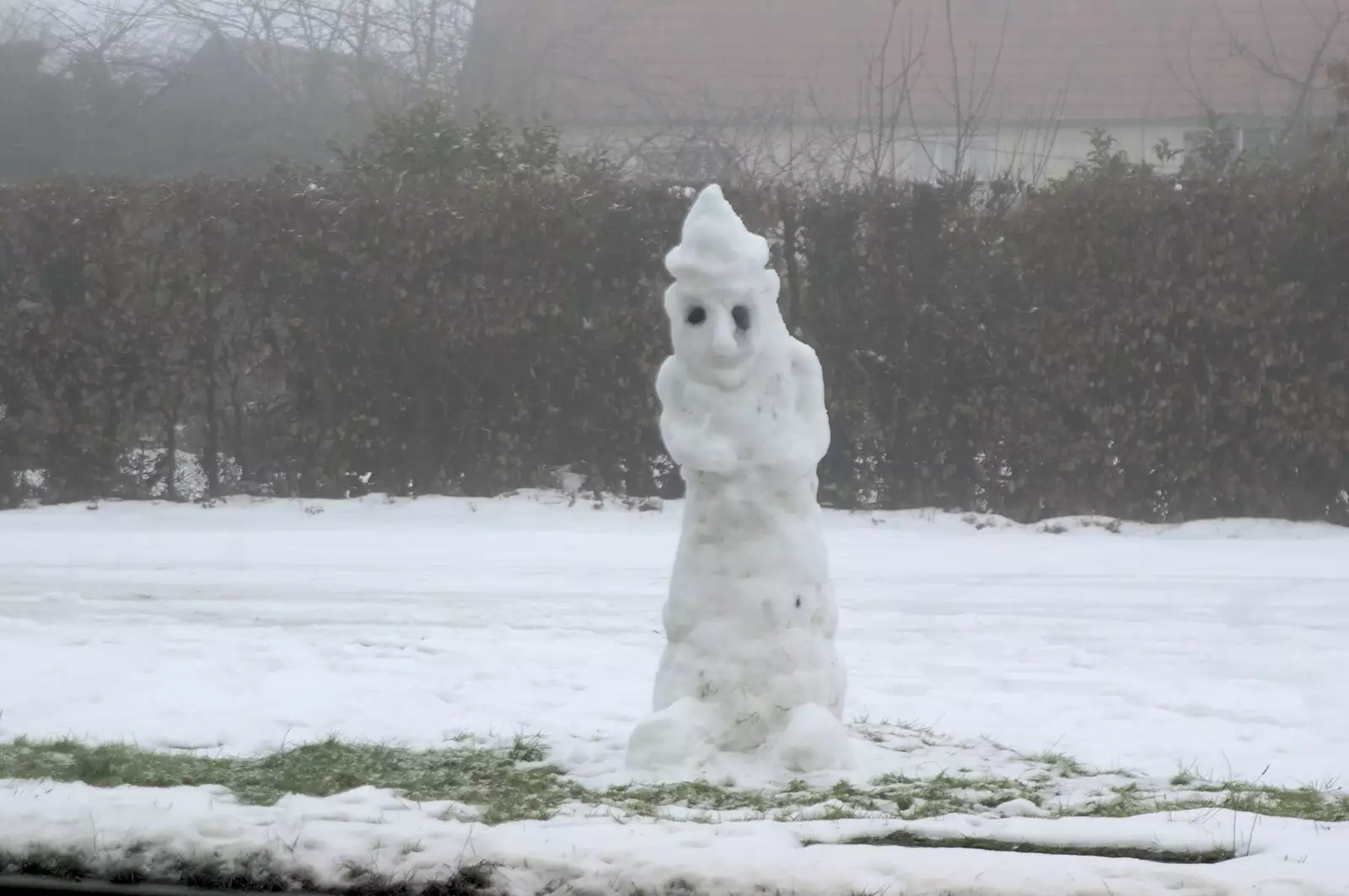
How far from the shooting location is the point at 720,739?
571 cm

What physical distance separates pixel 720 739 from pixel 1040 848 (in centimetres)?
175

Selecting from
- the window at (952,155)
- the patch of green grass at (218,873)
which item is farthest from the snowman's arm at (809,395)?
the window at (952,155)

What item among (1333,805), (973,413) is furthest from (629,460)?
(1333,805)

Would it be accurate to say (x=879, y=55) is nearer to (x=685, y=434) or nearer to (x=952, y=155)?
(x=952, y=155)

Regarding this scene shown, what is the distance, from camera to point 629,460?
43.8ft

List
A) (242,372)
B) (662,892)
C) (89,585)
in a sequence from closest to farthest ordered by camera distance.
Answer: (662,892), (89,585), (242,372)

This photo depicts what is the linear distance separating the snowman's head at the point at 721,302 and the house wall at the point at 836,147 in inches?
426

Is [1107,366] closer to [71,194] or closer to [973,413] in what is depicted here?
[973,413]

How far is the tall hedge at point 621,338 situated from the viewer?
12453 mm

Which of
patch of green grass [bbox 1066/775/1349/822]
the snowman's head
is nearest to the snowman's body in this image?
the snowman's head

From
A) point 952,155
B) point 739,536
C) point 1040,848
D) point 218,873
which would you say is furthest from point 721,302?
point 952,155

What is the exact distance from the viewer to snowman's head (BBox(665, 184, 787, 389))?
5.71 meters

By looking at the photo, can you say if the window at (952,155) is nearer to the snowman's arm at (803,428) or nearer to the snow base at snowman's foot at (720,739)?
the snowman's arm at (803,428)

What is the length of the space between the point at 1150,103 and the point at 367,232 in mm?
13389
